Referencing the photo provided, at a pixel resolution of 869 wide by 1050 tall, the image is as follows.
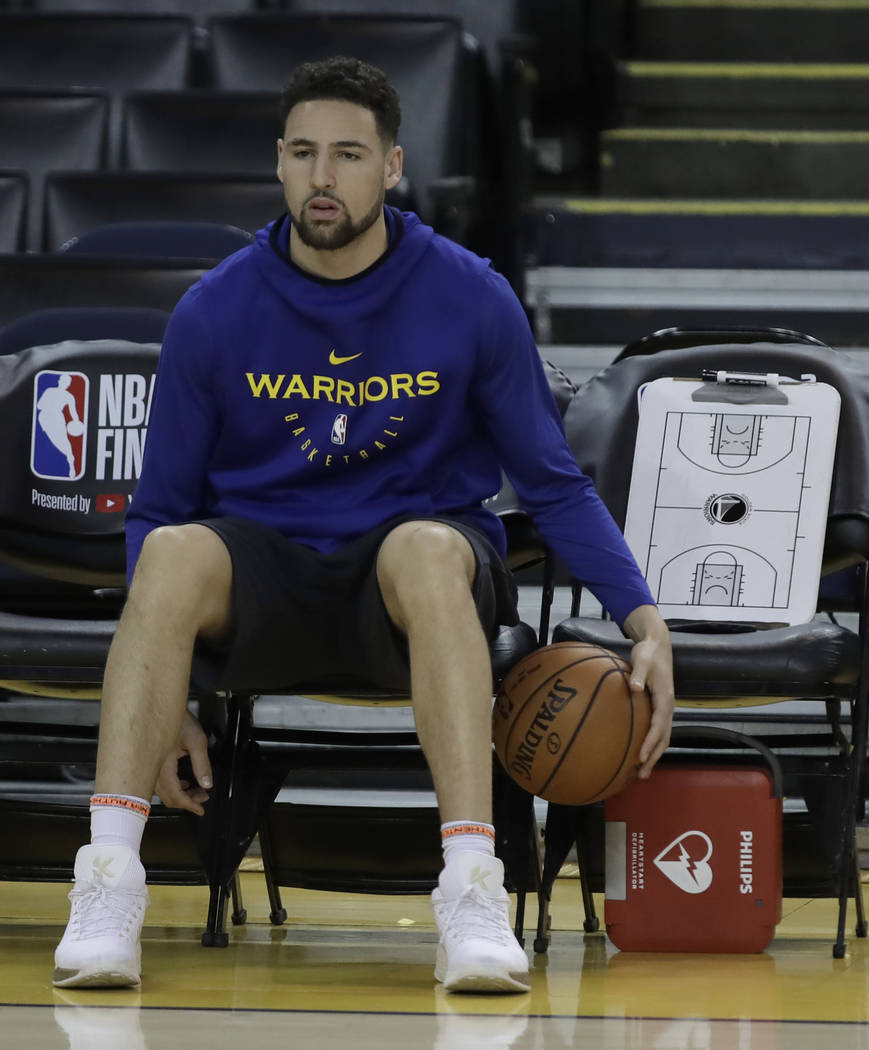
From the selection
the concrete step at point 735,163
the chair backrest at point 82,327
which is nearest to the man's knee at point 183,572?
the chair backrest at point 82,327

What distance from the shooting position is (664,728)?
7.67 ft

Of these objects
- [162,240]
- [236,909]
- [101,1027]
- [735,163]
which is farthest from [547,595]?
[735,163]

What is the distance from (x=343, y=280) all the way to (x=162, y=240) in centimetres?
169

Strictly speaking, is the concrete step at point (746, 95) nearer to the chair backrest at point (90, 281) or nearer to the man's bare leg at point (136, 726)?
the chair backrest at point (90, 281)

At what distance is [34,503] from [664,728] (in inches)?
44.3

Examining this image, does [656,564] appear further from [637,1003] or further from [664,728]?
[637,1003]

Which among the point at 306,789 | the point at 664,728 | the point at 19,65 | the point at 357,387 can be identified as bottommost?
the point at 306,789

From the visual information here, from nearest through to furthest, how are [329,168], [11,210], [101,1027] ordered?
[101,1027], [329,168], [11,210]

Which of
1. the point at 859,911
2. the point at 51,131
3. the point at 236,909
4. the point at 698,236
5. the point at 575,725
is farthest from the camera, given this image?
the point at 51,131

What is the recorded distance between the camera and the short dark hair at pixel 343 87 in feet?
7.90

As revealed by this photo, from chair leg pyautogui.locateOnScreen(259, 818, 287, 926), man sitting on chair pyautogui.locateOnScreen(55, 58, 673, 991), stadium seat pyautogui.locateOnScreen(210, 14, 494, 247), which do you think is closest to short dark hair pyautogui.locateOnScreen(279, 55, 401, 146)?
man sitting on chair pyautogui.locateOnScreen(55, 58, 673, 991)

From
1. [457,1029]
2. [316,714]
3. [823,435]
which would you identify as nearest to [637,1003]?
[457,1029]

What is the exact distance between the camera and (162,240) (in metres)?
4.06

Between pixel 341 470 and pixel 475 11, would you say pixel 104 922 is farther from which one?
pixel 475 11
